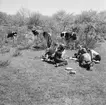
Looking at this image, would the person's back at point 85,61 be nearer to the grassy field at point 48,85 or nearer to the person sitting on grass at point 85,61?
the person sitting on grass at point 85,61

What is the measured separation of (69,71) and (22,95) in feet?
8.87

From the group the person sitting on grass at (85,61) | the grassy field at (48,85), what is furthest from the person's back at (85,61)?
the grassy field at (48,85)

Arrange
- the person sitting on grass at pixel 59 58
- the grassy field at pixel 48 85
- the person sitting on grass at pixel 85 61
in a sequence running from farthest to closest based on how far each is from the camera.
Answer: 1. the person sitting on grass at pixel 59 58
2. the person sitting on grass at pixel 85 61
3. the grassy field at pixel 48 85

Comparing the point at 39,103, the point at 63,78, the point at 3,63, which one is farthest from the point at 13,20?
the point at 39,103

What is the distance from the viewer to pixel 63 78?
5.71 metres

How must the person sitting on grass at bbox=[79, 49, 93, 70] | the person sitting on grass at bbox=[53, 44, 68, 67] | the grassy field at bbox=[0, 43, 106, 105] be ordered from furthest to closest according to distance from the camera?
the person sitting on grass at bbox=[53, 44, 68, 67], the person sitting on grass at bbox=[79, 49, 93, 70], the grassy field at bbox=[0, 43, 106, 105]

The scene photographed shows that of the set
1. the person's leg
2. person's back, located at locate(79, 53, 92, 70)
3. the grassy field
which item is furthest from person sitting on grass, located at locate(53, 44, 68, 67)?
person's back, located at locate(79, 53, 92, 70)

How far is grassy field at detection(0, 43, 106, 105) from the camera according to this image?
4.19m

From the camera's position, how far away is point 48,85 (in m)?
5.06

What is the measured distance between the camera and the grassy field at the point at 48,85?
13.8ft

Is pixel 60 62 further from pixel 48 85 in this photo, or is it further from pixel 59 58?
pixel 48 85

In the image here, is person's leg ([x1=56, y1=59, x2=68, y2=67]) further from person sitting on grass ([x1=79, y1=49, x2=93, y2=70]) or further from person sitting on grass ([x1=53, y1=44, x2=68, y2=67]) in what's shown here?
person sitting on grass ([x1=79, y1=49, x2=93, y2=70])

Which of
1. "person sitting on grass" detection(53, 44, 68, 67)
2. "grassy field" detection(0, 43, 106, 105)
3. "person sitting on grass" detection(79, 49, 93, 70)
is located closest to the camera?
"grassy field" detection(0, 43, 106, 105)

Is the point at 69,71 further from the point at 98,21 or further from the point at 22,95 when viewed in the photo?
the point at 98,21
